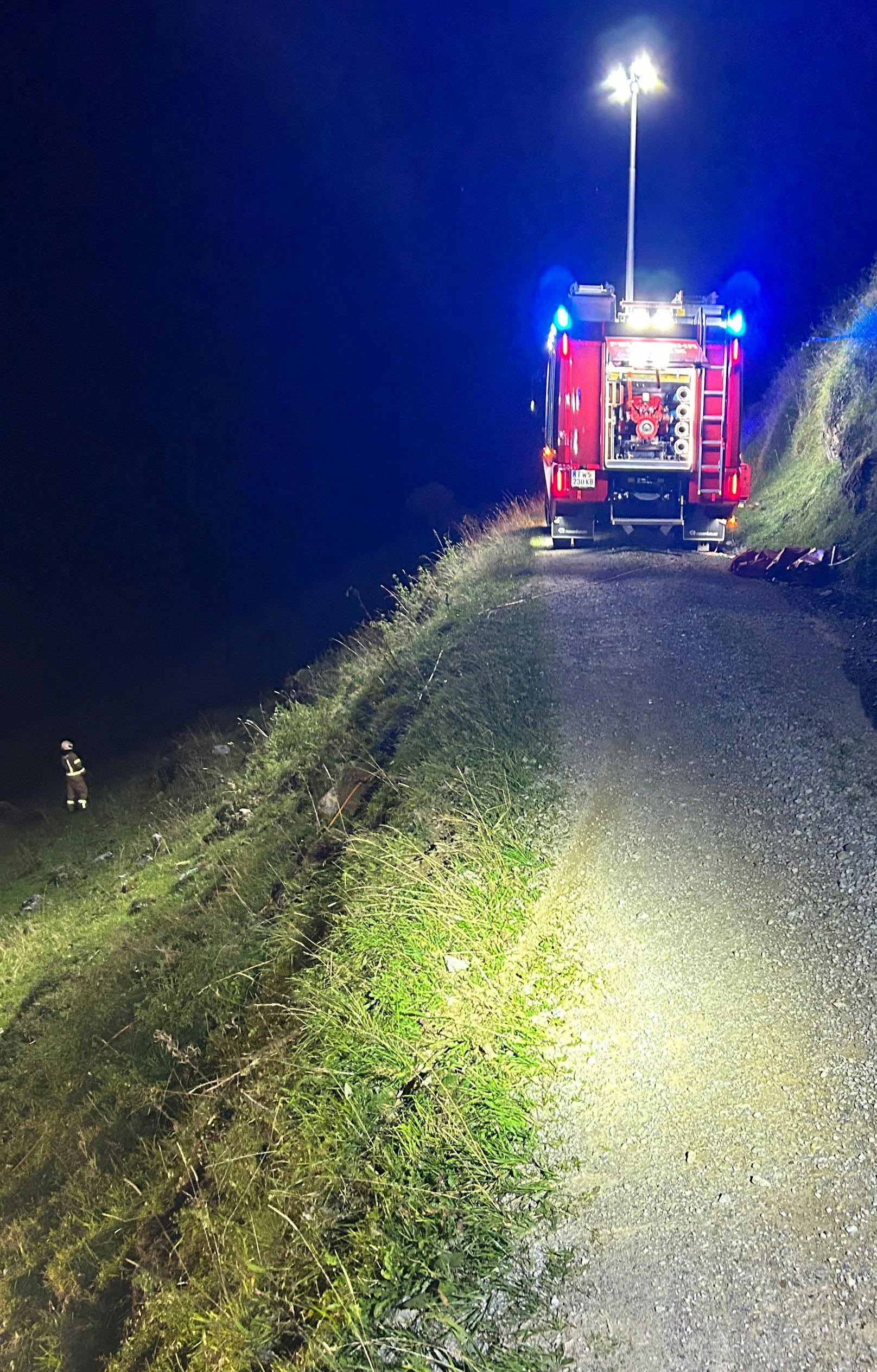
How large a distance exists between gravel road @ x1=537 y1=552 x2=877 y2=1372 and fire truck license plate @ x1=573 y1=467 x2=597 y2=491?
6034mm

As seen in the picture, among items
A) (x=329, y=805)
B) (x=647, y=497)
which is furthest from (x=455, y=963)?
(x=647, y=497)

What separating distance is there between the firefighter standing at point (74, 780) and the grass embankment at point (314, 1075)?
5.15 meters

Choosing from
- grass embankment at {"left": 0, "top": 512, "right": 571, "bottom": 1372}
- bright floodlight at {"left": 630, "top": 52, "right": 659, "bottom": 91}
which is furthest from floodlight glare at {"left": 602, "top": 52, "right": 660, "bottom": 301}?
grass embankment at {"left": 0, "top": 512, "right": 571, "bottom": 1372}

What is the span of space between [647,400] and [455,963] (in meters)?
10.4

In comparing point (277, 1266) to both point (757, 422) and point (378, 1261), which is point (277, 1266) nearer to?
point (378, 1261)

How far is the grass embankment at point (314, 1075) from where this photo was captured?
119 inches

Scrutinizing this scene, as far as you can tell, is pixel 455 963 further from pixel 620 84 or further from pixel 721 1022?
pixel 620 84

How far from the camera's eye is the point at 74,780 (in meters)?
13.7

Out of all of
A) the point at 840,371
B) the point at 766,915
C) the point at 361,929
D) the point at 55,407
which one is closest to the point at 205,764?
the point at 361,929

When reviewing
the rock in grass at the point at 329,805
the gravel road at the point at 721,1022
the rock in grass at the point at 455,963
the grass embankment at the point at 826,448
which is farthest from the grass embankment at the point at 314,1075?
the grass embankment at the point at 826,448

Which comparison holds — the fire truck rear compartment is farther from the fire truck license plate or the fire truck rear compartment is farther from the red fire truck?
the fire truck license plate

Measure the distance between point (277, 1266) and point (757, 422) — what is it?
19.3m

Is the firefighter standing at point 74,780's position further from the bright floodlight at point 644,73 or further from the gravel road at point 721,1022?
the bright floodlight at point 644,73

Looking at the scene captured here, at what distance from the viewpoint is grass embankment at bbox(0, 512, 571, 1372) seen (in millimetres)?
3018
